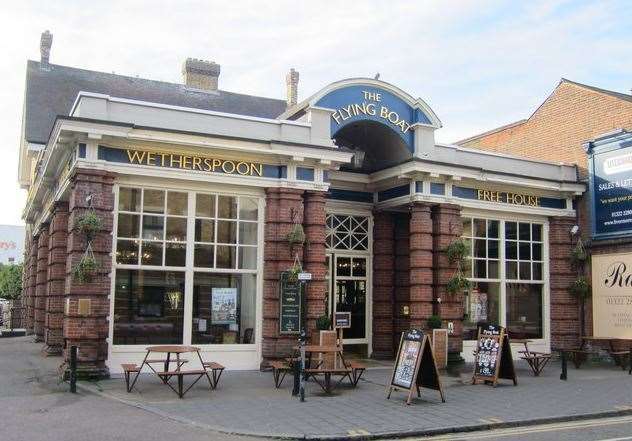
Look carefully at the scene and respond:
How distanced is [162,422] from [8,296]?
105 feet

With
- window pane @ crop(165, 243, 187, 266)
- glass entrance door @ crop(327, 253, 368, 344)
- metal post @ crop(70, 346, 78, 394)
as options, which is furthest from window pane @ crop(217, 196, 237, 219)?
metal post @ crop(70, 346, 78, 394)

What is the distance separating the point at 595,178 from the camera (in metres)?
18.2

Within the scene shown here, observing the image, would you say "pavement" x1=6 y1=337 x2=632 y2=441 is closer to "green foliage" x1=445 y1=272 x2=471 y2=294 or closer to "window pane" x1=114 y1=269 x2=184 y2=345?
"window pane" x1=114 y1=269 x2=184 y2=345

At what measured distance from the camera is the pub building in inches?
519

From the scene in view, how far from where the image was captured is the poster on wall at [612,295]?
1717 centimetres

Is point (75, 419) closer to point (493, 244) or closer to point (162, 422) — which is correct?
point (162, 422)

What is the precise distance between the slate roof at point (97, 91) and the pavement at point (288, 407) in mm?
14092

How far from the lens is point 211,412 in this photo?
32.4ft

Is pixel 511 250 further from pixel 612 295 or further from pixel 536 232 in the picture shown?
pixel 612 295

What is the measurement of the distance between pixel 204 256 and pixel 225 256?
18.4 inches

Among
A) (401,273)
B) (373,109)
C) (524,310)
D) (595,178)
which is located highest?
(373,109)

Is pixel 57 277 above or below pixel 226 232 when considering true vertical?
below

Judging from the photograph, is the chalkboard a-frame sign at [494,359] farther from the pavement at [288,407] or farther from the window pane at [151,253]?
the window pane at [151,253]

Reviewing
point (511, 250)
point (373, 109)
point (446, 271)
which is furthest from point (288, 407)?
point (511, 250)
